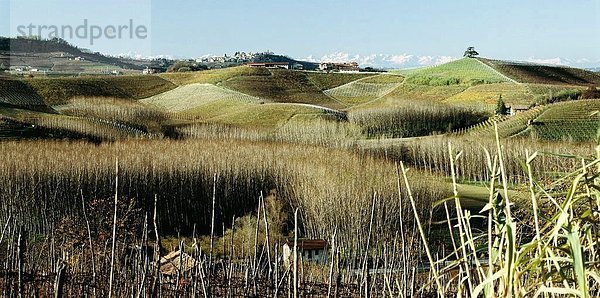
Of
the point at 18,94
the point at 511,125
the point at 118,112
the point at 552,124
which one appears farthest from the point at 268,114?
the point at 552,124

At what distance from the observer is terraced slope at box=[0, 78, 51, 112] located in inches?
1616

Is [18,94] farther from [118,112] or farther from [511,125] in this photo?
[511,125]

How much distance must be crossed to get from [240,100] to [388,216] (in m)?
44.1

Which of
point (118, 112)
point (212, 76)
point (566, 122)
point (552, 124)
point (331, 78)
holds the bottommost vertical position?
point (118, 112)

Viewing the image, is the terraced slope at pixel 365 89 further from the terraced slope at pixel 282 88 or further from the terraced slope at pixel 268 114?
the terraced slope at pixel 268 114

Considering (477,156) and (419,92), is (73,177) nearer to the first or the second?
(477,156)

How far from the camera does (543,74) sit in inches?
2923

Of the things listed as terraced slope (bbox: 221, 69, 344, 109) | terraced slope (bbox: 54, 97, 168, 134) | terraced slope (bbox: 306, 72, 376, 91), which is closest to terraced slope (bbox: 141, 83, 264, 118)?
terraced slope (bbox: 221, 69, 344, 109)

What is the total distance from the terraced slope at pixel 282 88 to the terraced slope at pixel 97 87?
709 centimetres

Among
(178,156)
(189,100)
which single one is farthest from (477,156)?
(189,100)

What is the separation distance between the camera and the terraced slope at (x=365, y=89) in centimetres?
7069

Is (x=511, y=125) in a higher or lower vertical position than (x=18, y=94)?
lower

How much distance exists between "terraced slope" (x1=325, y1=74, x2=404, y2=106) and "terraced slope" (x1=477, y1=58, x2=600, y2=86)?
10329 millimetres

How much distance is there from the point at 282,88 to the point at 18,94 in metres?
32.9
